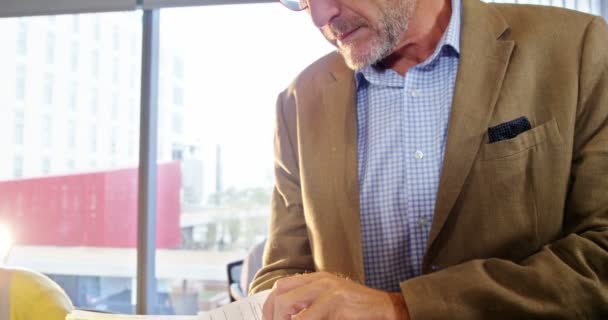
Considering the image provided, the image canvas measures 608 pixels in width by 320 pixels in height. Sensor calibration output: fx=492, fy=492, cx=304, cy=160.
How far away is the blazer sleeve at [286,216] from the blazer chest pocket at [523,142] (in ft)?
1.53

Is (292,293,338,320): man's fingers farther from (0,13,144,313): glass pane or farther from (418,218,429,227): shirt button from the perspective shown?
(0,13,144,313): glass pane

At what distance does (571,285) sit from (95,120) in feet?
12.4

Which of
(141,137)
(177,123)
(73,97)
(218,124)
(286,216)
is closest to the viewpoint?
(286,216)

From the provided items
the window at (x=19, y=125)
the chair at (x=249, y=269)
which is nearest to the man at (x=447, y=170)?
the chair at (x=249, y=269)

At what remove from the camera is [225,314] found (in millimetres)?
750

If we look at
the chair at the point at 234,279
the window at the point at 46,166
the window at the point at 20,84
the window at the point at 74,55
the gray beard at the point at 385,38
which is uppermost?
the window at the point at 74,55

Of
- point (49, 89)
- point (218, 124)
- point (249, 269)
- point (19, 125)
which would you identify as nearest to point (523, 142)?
point (249, 269)

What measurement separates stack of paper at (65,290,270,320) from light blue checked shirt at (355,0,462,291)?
1.21ft

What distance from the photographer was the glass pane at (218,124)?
11.7 feet

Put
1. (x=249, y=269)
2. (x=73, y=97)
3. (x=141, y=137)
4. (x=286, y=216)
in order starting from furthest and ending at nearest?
(x=73, y=97) < (x=141, y=137) < (x=249, y=269) < (x=286, y=216)

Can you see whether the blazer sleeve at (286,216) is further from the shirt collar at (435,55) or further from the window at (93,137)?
the window at (93,137)

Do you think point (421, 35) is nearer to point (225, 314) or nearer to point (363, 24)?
point (363, 24)

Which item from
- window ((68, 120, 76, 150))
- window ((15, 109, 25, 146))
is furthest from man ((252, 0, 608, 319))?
window ((15, 109, 25, 146))

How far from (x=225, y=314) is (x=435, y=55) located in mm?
709
